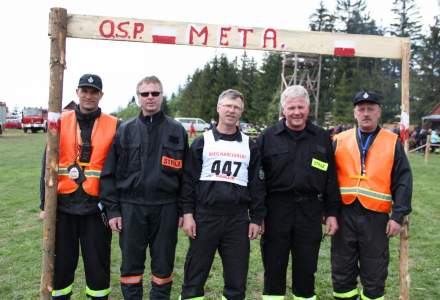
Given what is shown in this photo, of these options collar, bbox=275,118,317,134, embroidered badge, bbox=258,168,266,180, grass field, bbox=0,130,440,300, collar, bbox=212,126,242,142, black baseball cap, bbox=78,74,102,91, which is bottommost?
grass field, bbox=0,130,440,300

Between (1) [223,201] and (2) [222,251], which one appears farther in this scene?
(2) [222,251]

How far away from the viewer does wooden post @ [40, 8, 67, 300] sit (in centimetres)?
393

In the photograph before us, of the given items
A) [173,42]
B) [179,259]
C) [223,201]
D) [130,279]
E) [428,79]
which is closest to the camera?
[223,201]

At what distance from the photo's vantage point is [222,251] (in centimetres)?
394

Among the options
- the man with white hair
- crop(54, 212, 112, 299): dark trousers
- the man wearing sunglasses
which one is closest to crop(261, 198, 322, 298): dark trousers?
the man with white hair

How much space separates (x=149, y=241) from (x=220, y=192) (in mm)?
813

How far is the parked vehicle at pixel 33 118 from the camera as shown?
41.8m

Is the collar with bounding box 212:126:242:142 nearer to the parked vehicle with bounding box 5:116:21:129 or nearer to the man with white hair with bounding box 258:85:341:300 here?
the man with white hair with bounding box 258:85:341:300

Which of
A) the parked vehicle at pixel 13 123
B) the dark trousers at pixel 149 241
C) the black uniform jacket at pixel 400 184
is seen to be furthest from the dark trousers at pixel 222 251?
the parked vehicle at pixel 13 123

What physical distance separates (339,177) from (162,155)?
1.73 m

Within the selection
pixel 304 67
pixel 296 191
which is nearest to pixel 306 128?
pixel 296 191

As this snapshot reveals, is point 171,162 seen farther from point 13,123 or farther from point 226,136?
point 13,123

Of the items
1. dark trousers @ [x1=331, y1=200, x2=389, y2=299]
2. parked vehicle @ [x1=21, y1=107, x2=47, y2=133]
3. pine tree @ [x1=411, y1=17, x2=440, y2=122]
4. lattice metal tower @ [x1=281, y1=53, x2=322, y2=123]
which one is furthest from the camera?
pine tree @ [x1=411, y1=17, x2=440, y2=122]

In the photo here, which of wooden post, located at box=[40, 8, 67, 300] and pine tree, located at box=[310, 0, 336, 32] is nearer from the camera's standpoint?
wooden post, located at box=[40, 8, 67, 300]
